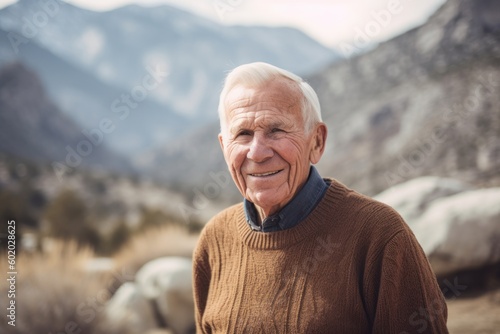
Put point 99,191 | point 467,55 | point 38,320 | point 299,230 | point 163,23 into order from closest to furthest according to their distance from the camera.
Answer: point 299,230 < point 38,320 < point 467,55 < point 99,191 < point 163,23

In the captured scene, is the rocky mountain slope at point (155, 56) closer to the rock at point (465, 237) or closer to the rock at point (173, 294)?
the rock at point (173, 294)

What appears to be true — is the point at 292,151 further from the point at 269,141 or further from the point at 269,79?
the point at 269,79

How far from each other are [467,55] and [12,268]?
83.2 feet

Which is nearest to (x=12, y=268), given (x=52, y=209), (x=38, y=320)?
(x=38, y=320)

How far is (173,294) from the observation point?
20.7 ft

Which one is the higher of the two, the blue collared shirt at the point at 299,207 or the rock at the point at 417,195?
the blue collared shirt at the point at 299,207

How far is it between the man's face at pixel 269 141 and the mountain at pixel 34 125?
138 feet

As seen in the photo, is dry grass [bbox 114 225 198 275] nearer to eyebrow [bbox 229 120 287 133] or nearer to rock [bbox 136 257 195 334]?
rock [bbox 136 257 195 334]

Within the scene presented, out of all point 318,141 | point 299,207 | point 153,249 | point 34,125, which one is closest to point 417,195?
point 153,249

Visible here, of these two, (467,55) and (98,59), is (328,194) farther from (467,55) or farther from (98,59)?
(98,59)

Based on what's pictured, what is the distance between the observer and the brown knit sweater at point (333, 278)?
1.76m

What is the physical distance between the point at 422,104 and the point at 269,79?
80.9 feet

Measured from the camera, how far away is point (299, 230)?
2.03 metres

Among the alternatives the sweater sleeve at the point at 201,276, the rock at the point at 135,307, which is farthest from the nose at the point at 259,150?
the rock at the point at 135,307
